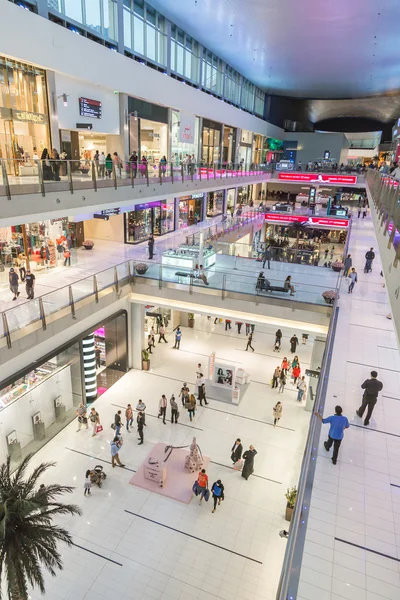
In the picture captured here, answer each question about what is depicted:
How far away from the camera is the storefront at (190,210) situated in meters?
25.5

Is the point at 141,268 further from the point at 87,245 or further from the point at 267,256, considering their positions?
the point at 267,256

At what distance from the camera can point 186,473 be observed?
1102 cm

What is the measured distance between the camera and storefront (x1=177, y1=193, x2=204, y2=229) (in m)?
25.5

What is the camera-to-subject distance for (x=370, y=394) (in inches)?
276

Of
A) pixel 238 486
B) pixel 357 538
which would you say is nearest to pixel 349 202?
pixel 238 486

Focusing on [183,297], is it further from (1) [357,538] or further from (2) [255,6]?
(2) [255,6]

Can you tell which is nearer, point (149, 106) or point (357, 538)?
point (357, 538)

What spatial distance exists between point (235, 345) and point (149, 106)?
12.7 m

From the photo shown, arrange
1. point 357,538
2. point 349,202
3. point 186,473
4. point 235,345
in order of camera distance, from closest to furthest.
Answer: point 357,538 < point 186,473 < point 235,345 < point 349,202

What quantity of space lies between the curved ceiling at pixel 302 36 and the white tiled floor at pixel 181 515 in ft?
52.6

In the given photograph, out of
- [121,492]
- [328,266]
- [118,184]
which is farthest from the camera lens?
[328,266]

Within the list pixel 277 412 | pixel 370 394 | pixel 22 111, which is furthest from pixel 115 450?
pixel 22 111

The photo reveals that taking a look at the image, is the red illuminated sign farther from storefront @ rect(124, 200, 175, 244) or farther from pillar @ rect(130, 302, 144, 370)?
pillar @ rect(130, 302, 144, 370)

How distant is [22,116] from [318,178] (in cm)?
2224
